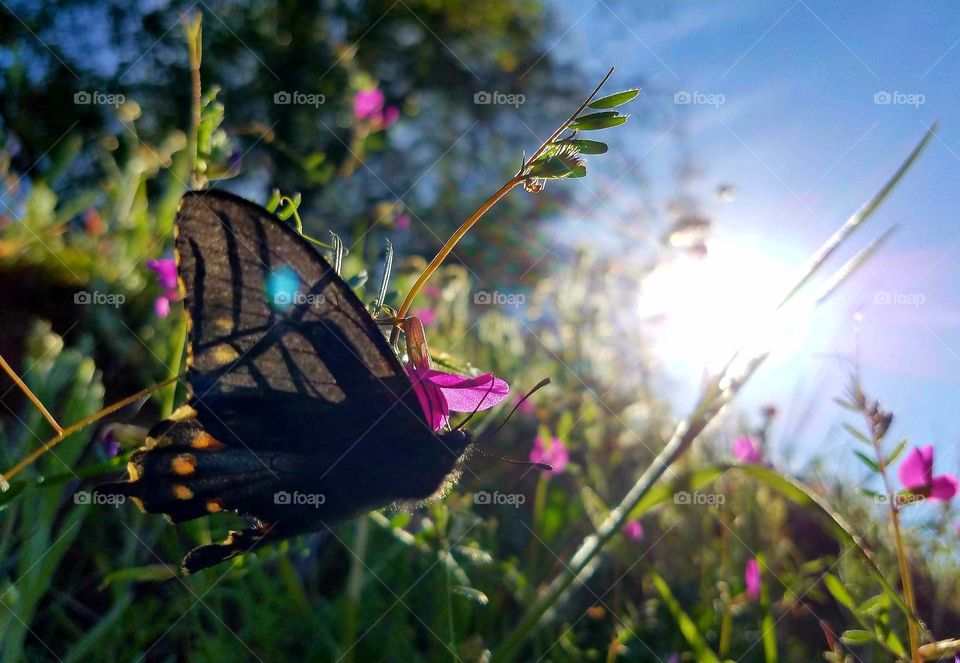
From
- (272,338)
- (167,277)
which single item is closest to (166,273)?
(167,277)

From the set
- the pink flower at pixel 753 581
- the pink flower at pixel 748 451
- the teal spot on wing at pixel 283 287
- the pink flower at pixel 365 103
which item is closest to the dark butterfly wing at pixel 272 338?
the teal spot on wing at pixel 283 287

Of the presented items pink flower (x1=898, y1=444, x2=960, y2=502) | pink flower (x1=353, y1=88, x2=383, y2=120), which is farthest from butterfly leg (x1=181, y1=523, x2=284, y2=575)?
pink flower (x1=353, y1=88, x2=383, y2=120)

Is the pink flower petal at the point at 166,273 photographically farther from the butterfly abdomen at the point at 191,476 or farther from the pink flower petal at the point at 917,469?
the pink flower petal at the point at 917,469

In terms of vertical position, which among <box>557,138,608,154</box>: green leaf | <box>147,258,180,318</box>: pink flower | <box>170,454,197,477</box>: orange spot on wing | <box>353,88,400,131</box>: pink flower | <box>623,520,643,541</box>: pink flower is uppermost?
<box>353,88,400,131</box>: pink flower

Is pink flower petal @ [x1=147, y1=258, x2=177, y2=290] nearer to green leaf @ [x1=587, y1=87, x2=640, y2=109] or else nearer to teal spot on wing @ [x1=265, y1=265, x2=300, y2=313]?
teal spot on wing @ [x1=265, y1=265, x2=300, y2=313]

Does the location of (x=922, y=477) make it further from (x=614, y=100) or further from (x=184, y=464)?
(x=184, y=464)

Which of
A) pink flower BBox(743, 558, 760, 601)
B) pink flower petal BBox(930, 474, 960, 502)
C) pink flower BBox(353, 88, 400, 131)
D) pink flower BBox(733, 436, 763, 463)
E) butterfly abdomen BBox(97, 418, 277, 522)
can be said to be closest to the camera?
butterfly abdomen BBox(97, 418, 277, 522)
